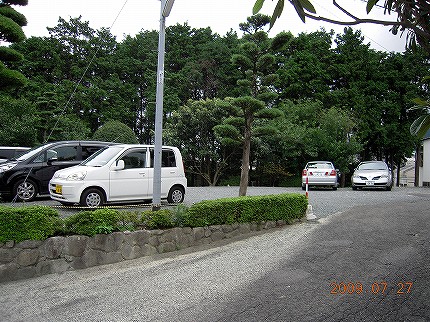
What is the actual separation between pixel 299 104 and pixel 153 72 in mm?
13717

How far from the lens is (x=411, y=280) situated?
4.77 metres

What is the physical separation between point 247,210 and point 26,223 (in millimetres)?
4114

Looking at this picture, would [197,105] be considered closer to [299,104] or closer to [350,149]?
[299,104]

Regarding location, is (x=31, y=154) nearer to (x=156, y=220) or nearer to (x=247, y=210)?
(x=156, y=220)

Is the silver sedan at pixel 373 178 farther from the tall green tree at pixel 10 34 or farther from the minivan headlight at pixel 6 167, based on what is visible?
the tall green tree at pixel 10 34

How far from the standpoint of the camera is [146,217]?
6758mm

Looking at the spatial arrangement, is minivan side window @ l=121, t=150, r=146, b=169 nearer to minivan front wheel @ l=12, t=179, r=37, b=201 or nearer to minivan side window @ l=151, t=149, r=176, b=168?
minivan side window @ l=151, t=149, r=176, b=168

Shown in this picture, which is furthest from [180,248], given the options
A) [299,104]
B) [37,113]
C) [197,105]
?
[299,104]

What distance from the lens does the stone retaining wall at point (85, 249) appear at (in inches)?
223

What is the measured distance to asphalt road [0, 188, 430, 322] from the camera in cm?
414

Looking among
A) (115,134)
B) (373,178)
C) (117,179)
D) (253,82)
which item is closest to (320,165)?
(373,178)

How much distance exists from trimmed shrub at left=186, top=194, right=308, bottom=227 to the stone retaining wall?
0.76ft

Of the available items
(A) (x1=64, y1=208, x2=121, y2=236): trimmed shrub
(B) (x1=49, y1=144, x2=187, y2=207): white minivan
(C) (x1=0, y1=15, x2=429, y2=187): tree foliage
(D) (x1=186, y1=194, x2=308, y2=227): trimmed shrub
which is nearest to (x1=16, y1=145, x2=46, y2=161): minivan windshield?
(B) (x1=49, y1=144, x2=187, y2=207): white minivan

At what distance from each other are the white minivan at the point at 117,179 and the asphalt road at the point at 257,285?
297 centimetres
